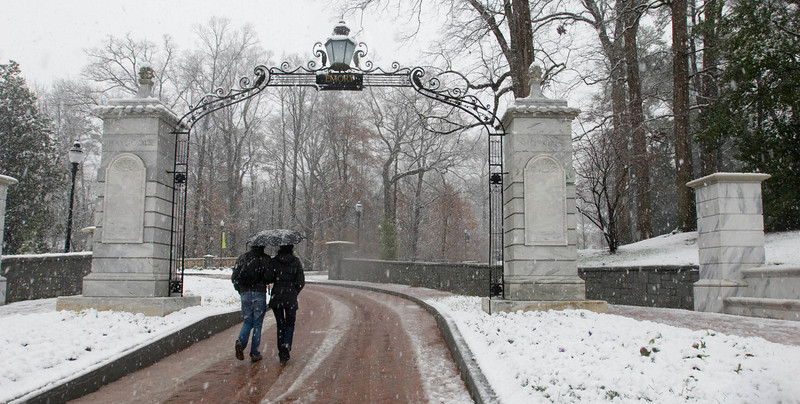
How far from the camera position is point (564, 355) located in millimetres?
5453

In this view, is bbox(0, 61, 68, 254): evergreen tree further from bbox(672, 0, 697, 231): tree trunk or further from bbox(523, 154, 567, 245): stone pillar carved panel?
bbox(672, 0, 697, 231): tree trunk

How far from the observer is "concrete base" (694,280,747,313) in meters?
9.95

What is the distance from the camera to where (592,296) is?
1430cm

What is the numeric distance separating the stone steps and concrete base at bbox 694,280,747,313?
8 centimetres

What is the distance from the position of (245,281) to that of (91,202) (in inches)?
1684

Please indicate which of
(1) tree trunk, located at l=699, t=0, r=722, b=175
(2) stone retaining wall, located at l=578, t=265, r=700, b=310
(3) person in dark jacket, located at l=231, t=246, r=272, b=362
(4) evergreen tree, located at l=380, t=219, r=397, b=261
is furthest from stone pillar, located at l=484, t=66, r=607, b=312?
(4) evergreen tree, located at l=380, t=219, r=397, b=261

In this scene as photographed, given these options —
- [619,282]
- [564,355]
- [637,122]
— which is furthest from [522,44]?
[564,355]

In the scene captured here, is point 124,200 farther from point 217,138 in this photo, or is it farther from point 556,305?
point 217,138

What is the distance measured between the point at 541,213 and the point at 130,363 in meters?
6.49

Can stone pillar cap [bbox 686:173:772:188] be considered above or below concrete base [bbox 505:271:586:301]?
above

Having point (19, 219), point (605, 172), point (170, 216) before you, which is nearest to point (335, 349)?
point (170, 216)

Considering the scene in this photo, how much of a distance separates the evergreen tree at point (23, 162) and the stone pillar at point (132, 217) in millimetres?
18756

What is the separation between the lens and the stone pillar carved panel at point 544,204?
30.3 ft

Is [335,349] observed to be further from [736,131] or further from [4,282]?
[736,131]
